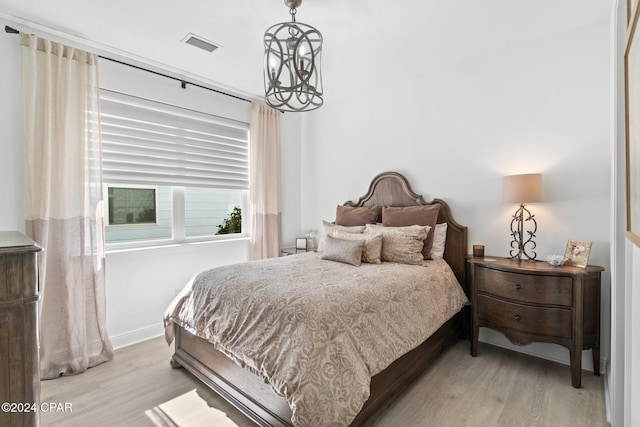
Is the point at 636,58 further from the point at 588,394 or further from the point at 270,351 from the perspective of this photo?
the point at 588,394

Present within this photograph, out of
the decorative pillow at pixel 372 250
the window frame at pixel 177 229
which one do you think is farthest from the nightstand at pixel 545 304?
the window frame at pixel 177 229

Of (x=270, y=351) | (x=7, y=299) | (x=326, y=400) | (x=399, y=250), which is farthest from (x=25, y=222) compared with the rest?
(x=399, y=250)

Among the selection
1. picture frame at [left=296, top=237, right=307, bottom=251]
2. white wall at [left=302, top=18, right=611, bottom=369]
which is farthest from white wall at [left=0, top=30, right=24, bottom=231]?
picture frame at [left=296, top=237, right=307, bottom=251]

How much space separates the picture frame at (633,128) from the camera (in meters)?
1.04

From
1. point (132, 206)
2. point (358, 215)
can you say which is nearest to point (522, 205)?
point (358, 215)

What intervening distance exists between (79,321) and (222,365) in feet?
4.52

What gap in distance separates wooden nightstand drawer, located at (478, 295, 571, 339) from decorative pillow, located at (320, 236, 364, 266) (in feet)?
3.42

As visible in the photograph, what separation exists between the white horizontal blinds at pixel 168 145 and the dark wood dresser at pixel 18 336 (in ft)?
6.78

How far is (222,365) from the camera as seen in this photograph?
1.96 m

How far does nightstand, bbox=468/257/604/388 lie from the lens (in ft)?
6.88

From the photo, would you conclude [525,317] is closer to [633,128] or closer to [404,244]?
[404,244]

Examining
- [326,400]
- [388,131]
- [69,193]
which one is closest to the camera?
[326,400]

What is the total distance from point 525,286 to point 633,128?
1.46m

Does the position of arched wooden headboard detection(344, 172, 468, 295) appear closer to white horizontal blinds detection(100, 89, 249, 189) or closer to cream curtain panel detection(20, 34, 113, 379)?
white horizontal blinds detection(100, 89, 249, 189)
